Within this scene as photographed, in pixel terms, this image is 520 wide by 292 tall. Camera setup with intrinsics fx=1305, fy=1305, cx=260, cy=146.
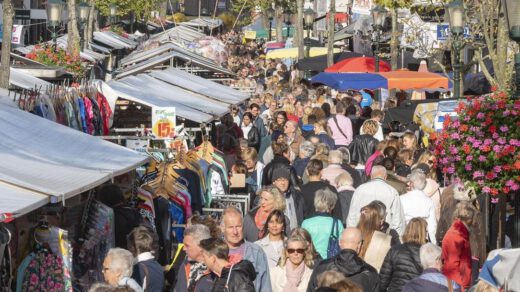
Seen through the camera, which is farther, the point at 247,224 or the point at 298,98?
the point at 298,98

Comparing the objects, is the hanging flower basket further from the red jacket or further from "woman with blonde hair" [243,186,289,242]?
the red jacket

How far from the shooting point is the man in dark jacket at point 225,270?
822 centimetres

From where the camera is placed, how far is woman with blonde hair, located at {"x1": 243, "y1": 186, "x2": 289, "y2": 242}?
38.0 feet

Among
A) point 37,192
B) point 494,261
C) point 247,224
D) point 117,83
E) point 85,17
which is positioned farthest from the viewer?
point 85,17

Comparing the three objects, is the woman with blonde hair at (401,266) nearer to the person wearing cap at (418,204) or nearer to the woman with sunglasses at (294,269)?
the woman with sunglasses at (294,269)

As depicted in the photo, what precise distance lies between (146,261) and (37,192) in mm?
1595

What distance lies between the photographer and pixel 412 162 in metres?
17.3

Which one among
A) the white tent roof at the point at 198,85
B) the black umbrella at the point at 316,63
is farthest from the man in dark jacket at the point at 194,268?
the black umbrella at the point at 316,63

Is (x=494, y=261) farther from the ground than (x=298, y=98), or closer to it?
farther from the ground

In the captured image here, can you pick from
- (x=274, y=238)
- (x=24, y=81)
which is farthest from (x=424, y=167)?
(x=24, y=81)

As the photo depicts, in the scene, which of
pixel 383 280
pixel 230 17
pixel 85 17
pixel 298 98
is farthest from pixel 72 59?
pixel 230 17

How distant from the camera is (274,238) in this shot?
34.7 ft

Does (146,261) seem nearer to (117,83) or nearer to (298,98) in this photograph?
(117,83)

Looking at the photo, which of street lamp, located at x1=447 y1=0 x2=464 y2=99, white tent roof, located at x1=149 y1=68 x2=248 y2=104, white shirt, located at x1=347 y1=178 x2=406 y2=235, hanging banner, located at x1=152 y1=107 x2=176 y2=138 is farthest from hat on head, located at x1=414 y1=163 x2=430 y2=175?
white tent roof, located at x1=149 y1=68 x2=248 y2=104
